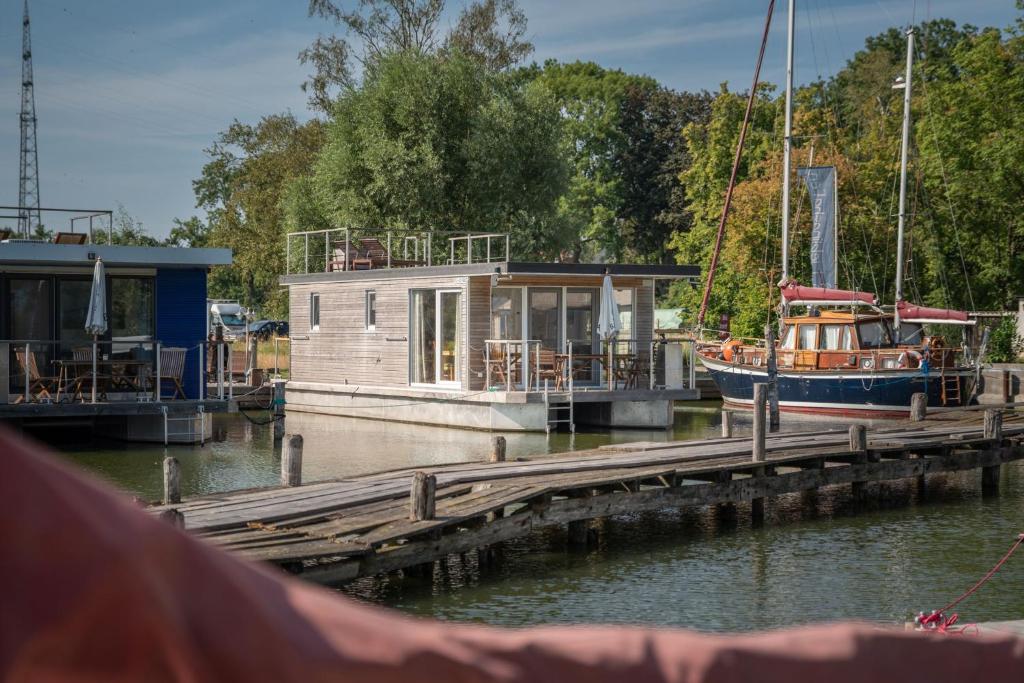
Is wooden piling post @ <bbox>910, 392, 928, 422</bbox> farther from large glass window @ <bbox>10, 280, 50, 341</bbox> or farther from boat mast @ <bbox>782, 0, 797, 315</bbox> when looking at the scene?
large glass window @ <bbox>10, 280, 50, 341</bbox>

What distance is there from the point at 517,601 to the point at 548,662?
1101 cm

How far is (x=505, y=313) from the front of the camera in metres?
28.8

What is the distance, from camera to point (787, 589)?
12500 mm

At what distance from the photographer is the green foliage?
37969 millimetres

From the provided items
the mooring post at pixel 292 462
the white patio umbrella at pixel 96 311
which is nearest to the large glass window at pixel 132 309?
the white patio umbrella at pixel 96 311

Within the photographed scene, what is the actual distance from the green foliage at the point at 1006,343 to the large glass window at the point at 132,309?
2591 cm

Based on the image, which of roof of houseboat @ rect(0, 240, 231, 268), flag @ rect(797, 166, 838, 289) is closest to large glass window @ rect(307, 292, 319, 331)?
roof of houseboat @ rect(0, 240, 231, 268)

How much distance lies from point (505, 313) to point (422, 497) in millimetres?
16984

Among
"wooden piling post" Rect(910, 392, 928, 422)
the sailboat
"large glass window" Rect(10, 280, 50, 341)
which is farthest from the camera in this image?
the sailboat

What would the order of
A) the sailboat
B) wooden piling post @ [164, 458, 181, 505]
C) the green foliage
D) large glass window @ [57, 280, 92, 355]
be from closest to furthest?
wooden piling post @ [164, 458, 181, 505]
large glass window @ [57, 280, 92, 355]
the sailboat
the green foliage

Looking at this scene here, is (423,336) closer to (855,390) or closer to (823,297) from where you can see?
(855,390)

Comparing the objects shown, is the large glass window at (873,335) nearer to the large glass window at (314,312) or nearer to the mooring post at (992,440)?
the mooring post at (992,440)

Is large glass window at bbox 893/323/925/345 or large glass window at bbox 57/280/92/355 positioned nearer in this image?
large glass window at bbox 57/280/92/355

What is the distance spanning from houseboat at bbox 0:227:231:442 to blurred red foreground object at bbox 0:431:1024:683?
21453mm
